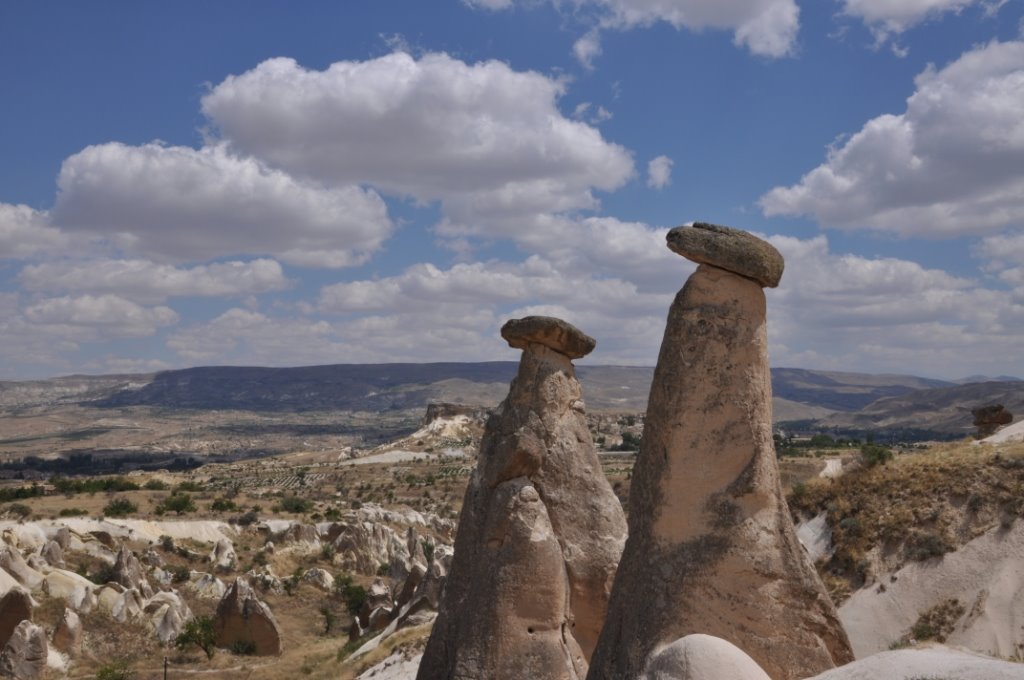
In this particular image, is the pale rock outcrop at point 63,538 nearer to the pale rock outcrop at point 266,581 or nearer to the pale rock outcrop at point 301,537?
the pale rock outcrop at point 266,581

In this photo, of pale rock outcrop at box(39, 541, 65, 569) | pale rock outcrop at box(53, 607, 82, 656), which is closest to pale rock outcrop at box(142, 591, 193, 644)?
pale rock outcrop at box(53, 607, 82, 656)

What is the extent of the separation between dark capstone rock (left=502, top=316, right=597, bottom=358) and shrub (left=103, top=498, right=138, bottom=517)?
3614 centimetres

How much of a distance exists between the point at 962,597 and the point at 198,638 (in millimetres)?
18755

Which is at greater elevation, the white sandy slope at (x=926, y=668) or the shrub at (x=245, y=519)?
the white sandy slope at (x=926, y=668)

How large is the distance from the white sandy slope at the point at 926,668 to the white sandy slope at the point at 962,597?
9282 mm

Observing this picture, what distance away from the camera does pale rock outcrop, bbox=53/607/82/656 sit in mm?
23125

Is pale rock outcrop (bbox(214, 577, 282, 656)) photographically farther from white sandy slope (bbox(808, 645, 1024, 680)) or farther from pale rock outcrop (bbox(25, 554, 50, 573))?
white sandy slope (bbox(808, 645, 1024, 680))

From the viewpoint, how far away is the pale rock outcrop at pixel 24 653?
69.5ft

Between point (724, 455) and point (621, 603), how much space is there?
168 centimetres

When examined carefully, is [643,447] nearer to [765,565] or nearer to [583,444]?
[765,565]

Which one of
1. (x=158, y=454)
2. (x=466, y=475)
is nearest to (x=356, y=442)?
(x=158, y=454)

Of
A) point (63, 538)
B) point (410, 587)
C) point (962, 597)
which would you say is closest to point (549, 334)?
point (962, 597)

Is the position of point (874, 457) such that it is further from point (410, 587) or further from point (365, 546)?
point (365, 546)

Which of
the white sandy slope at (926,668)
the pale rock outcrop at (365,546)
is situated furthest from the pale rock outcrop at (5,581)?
the white sandy slope at (926,668)
